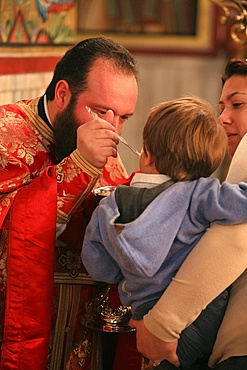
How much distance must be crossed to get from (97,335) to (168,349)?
1.55ft

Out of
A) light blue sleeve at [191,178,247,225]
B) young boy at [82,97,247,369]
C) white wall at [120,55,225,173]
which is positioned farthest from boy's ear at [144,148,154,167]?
white wall at [120,55,225,173]

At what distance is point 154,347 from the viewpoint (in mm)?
1642

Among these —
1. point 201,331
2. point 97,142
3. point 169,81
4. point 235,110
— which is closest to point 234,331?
point 201,331

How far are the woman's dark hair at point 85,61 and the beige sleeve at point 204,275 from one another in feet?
2.41

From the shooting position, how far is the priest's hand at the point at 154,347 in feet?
5.35

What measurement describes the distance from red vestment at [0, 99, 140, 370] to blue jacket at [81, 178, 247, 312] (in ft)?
0.75

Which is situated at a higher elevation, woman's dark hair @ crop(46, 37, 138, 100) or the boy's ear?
woman's dark hair @ crop(46, 37, 138, 100)

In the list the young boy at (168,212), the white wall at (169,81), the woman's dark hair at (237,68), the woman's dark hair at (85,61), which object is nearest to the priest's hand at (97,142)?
the young boy at (168,212)

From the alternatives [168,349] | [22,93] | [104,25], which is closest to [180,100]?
[168,349]

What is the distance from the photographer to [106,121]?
191 centimetres

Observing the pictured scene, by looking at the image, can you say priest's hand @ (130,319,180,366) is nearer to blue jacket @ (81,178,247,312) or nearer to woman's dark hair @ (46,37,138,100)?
blue jacket @ (81,178,247,312)

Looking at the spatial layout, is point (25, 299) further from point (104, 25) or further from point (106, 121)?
point (104, 25)

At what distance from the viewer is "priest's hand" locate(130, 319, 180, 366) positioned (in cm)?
163

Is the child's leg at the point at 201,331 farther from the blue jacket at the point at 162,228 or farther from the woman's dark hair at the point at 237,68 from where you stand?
the woman's dark hair at the point at 237,68
